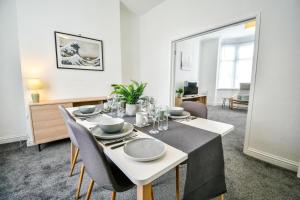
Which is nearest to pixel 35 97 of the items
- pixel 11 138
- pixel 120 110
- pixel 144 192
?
pixel 11 138

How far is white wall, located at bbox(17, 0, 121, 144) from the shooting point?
7.40 ft

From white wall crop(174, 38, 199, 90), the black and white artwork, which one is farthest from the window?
the black and white artwork

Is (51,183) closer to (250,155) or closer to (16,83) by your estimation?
(16,83)

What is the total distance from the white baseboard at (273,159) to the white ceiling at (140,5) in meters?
3.41

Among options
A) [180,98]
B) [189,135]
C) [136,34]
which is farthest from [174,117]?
[136,34]

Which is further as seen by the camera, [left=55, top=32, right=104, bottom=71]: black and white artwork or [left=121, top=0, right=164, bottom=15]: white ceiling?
[left=121, top=0, right=164, bottom=15]: white ceiling

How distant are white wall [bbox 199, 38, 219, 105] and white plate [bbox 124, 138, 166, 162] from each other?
18.5 ft

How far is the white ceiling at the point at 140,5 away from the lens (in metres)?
3.22

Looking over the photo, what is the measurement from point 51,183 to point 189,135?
61.5 inches

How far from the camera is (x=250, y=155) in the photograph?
201 cm

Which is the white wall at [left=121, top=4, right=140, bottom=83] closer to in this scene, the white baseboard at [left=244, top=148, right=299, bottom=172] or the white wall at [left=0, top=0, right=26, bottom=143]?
the white wall at [left=0, top=0, right=26, bottom=143]

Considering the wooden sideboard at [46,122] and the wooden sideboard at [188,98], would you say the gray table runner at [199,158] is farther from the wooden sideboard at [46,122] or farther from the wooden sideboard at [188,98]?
the wooden sideboard at [188,98]

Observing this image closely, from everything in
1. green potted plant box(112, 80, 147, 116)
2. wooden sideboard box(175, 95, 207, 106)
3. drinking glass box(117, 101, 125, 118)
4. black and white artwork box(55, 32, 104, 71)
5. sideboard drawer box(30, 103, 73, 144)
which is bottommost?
sideboard drawer box(30, 103, 73, 144)

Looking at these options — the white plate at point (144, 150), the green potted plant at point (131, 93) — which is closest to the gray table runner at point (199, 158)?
the white plate at point (144, 150)
